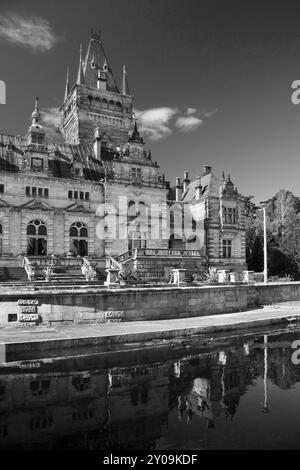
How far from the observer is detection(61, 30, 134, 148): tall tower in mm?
53188

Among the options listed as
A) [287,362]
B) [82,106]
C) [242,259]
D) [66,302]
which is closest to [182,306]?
[66,302]

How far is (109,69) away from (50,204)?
2947 cm

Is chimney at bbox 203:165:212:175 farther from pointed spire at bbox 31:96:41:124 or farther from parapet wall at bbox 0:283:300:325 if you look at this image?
parapet wall at bbox 0:283:300:325

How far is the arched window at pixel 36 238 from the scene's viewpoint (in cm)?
3897

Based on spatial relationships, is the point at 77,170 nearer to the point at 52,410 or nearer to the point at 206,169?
the point at 206,169

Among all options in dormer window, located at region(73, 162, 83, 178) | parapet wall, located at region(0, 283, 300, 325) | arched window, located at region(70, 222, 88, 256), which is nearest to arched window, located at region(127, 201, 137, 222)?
arched window, located at region(70, 222, 88, 256)

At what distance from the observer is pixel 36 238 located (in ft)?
129

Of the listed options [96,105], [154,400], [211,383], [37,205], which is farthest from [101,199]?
[154,400]

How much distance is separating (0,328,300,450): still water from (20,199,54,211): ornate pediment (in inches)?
1104

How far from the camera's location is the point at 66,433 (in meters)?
7.48

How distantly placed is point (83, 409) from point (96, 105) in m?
51.7

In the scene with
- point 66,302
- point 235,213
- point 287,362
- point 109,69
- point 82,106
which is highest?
point 109,69
